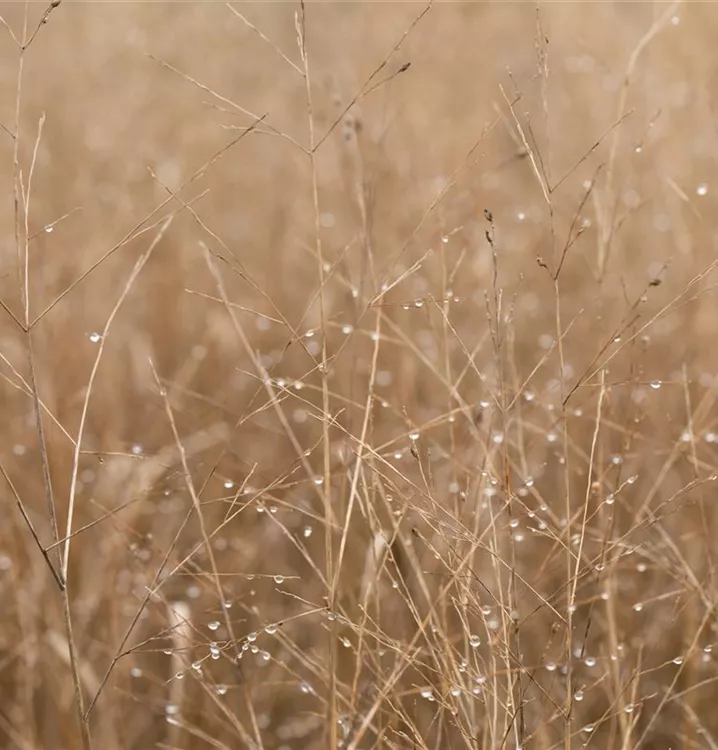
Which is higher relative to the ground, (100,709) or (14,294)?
(100,709)

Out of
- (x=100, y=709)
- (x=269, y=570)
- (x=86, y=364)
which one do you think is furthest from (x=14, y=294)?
(x=100, y=709)

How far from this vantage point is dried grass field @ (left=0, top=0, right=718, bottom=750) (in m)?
0.88

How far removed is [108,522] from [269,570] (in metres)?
0.30

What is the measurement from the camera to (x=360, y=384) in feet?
6.13

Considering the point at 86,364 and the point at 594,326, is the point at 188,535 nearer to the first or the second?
the point at 86,364

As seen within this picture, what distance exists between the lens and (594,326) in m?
2.04

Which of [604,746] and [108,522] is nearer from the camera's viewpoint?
[604,746]

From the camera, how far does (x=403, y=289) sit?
7.22ft

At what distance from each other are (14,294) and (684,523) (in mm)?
1631

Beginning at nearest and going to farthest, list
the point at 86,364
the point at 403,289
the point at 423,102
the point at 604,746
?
the point at 604,746
the point at 86,364
the point at 403,289
the point at 423,102

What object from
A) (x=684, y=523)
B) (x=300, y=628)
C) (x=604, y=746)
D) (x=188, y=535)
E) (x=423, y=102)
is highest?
(x=423, y=102)

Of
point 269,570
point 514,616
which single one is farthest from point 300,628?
point 514,616

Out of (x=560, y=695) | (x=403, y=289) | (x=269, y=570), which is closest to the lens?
(x=560, y=695)

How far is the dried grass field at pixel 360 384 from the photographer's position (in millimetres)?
877
